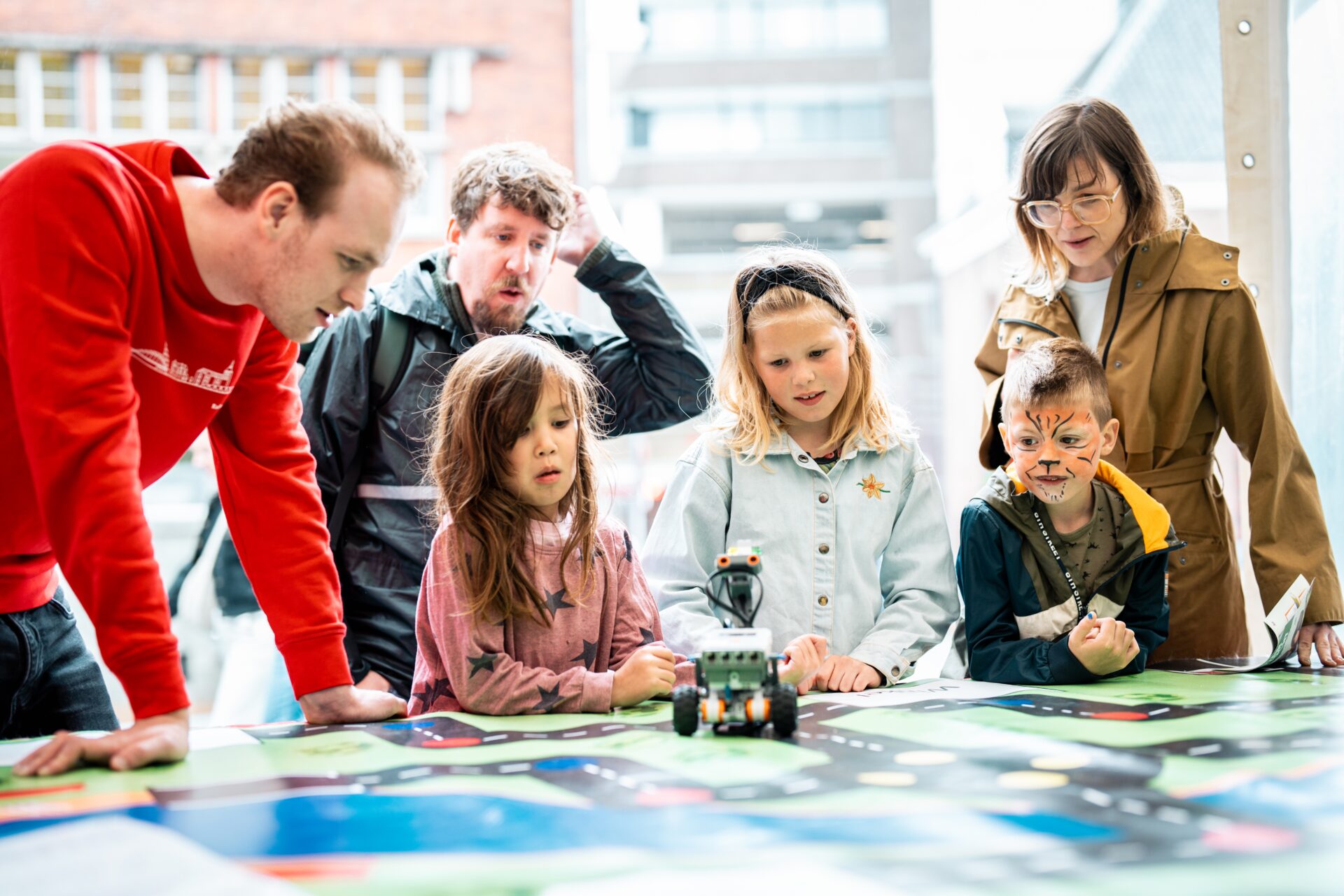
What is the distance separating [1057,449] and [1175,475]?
37 cm

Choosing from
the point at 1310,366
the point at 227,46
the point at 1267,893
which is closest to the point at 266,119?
the point at 1267,893

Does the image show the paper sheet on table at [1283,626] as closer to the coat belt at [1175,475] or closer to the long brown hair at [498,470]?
the coat belt at [1175,475]

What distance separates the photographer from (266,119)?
132cm

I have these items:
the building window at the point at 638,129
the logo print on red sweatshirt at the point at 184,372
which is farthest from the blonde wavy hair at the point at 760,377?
the building window at the point at 638,129

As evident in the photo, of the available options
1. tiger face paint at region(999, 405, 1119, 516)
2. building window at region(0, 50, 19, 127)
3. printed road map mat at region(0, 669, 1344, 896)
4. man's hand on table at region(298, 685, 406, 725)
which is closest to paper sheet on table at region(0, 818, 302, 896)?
printed road map mat at region(0, 669, 1344, 896)

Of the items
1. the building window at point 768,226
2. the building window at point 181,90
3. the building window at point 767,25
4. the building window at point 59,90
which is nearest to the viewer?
the building window at point 59,90

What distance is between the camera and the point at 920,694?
62.7 inches

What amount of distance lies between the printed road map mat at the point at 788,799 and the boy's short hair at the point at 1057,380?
0.46 metres

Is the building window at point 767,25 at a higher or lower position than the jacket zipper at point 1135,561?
higher

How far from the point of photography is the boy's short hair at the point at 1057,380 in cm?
168

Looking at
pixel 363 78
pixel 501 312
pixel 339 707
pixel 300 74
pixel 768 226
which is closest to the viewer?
pixel 339 707

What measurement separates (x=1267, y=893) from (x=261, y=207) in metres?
1.22

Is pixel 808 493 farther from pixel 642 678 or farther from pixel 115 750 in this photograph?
pixel 115 750

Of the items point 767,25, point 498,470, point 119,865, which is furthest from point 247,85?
point 767,25
